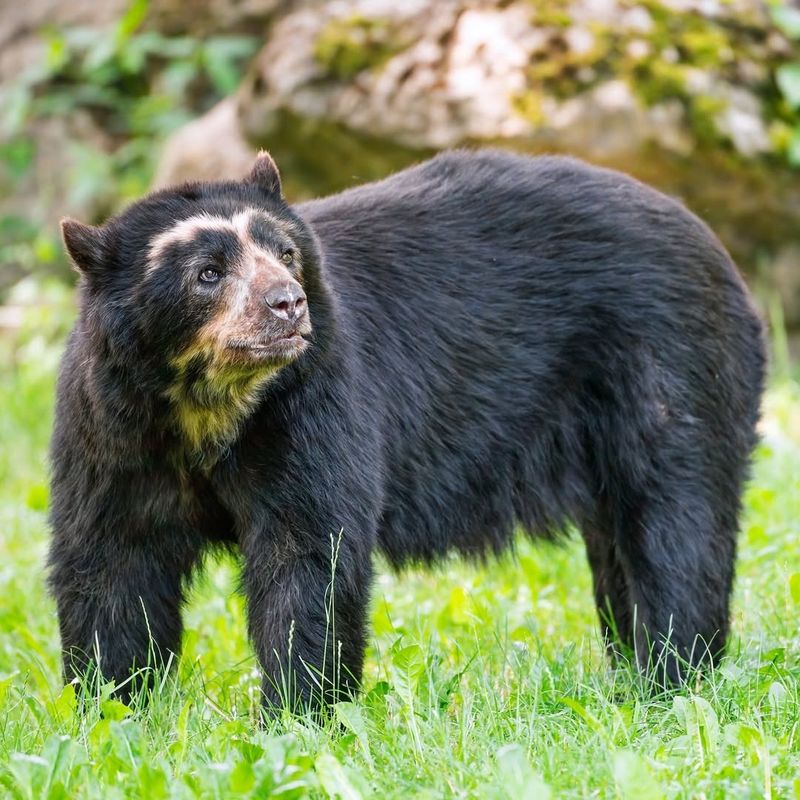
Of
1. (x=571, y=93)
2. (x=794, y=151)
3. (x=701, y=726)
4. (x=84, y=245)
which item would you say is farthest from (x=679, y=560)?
(x=794, y=151)

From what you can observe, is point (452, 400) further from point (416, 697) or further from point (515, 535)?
point (416, 697)

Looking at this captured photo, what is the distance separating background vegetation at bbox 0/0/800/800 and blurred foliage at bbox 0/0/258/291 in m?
2.30

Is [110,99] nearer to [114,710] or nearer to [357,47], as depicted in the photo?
[357,47]

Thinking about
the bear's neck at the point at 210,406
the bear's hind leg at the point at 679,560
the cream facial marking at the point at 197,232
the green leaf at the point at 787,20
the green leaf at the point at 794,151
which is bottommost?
the bear's hind leg at the point at 679,560

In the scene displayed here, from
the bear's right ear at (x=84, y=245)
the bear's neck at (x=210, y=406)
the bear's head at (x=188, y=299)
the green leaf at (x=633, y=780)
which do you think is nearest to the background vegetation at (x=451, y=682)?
the green leaf at (x=633, y=780)

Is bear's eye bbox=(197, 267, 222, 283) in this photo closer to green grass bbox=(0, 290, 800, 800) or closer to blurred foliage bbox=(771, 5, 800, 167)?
green grass bbox=(0, 290, 800, 800)

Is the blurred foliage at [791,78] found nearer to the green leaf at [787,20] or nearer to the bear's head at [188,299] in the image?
the green leaf at [787,20]

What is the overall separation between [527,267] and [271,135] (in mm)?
5611

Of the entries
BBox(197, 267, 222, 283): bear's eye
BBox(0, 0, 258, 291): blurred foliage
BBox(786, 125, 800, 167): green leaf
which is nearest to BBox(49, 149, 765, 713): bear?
BBox(197, 267, 222, 283): bear's eye

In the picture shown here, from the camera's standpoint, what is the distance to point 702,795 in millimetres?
3500

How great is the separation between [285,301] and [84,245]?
0.77 meters

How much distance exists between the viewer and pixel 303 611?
4.58 metres

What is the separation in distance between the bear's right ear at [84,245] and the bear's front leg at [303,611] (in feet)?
3.59

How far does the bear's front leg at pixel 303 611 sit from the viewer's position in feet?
14.9
